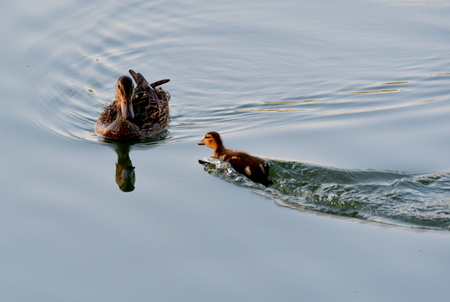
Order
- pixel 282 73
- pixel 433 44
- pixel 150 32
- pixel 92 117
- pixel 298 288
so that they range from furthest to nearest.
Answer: pixel 150 32
pixel 433 44
pixel 282 73
pixel 92 117
pixel 298 288

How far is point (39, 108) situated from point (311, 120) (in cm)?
380

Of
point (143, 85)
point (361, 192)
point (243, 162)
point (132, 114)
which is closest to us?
Result: point (361, 192)

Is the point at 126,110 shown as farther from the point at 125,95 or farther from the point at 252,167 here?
the point at 252,167

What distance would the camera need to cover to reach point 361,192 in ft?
22.3

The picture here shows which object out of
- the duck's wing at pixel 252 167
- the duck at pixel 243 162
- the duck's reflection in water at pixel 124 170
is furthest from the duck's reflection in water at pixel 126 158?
the duck's wing at pixel 252 167

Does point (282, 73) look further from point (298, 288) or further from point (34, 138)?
point (298, 288)

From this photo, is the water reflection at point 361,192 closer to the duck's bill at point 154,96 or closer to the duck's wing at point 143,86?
the duck's bill at point 154,96

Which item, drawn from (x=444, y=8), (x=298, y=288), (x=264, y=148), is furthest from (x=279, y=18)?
(x=298, y=288)

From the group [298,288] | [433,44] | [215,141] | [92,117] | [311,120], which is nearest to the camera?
[298,288]

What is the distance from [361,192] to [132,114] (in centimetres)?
358

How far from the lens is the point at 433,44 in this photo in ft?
36.2

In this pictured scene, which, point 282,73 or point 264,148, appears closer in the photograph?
point 264,148

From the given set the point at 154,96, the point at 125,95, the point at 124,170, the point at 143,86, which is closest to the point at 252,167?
the point at 124,170

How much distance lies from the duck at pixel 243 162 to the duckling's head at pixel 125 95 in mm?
1594
